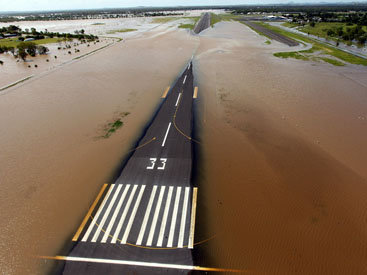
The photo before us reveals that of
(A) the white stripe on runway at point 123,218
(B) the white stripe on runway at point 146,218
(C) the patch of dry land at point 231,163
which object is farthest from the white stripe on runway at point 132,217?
(C) the patch of dry land at point 231,163

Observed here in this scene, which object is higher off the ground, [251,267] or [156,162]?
[156,162]

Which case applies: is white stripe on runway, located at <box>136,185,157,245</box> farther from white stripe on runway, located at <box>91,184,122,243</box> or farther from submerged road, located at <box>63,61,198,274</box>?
white stripe on runway, located at <box>91,184,122,243</box>

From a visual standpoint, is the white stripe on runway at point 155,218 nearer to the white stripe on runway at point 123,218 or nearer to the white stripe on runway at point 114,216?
the white stripe on runway at point 123,218

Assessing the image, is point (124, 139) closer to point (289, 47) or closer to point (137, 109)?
point (137, 109)

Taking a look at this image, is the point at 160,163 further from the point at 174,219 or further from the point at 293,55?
the point at 293,55

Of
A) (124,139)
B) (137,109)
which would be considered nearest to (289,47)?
(137,109)
